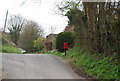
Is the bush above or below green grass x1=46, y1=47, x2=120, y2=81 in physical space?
above

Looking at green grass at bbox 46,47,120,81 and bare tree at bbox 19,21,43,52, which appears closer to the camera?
green grass at bbox 46,47,120,81

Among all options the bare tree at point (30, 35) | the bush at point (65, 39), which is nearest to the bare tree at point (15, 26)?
the bare tree at point (30, 35)

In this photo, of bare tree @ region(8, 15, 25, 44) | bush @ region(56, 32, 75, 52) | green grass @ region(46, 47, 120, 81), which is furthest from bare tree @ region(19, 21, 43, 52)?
green grass @ region(46, 47, 120, 81)

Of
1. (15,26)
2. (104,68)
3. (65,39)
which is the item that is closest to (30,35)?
(15,26)

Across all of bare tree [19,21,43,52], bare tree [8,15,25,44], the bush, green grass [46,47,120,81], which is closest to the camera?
green grass [46,47,120,81]

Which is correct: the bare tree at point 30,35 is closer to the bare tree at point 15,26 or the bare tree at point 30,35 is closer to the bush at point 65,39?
the bare tree at point 15,26

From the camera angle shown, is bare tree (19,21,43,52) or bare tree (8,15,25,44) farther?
bare tree (8,15,25,44)

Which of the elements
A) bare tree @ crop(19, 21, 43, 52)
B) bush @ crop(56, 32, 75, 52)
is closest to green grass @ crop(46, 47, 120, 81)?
bush @ crop(56, 32, 75, 52)

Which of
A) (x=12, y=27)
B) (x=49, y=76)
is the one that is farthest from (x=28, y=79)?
(x=12, y=27)

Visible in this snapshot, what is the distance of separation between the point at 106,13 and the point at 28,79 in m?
4.97

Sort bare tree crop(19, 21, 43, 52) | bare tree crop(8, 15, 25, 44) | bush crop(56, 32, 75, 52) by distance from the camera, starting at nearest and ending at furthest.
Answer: bush crop(56, 32, 75, 52)
bare tree crop(19, 21, 43, 52)
bare tree crop(8, 15, 25, 44)

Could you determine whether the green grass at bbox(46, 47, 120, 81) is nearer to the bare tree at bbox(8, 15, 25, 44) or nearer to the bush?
the bush

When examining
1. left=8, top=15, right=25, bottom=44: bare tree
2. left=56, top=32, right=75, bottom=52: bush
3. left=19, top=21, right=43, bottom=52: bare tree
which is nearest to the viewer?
left=56, top=32, right=75, bottom=52: bush

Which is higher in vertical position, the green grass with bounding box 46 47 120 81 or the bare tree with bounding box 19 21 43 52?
the bare tree with bounding box 19 21 43 52
